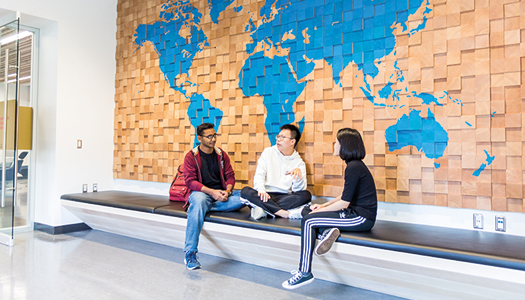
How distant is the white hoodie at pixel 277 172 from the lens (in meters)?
3.28

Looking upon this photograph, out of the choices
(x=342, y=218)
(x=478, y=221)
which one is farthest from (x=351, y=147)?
(x=478, y=221)

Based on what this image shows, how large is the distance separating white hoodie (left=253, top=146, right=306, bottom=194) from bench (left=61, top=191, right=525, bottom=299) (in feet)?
1.10

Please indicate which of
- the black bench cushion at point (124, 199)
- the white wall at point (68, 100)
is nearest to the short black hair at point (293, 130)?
the black bench cushion at point (124, 199)

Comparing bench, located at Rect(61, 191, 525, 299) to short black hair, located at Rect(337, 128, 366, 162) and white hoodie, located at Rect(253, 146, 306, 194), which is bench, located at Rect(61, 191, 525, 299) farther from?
short black hair, located at Rect(337, 128, 366, 162)

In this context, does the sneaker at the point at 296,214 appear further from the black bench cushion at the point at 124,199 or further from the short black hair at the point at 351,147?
the black bench cushion at the point at 124,199

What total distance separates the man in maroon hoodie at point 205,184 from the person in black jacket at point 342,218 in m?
0.95

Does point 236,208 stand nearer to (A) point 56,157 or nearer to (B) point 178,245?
(B) point 178,245

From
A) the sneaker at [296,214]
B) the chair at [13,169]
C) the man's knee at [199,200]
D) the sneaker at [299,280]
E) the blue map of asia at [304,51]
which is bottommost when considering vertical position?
the sneaker at [299,280]

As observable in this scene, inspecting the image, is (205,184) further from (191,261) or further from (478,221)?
(478,221)

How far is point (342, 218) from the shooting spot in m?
2.54

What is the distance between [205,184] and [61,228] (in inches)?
88.6

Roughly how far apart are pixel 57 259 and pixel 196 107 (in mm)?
2118

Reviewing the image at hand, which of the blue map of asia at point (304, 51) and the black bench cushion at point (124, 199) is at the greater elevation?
the blue map of asia at point (304, 51)

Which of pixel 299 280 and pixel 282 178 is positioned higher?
pixel 282 178
